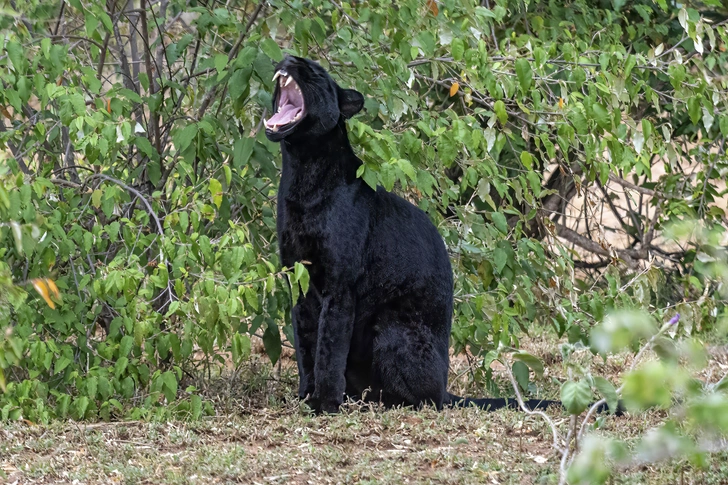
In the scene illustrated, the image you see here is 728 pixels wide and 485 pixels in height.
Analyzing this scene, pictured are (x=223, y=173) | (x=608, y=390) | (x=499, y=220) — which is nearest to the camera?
(x=608, y=390)

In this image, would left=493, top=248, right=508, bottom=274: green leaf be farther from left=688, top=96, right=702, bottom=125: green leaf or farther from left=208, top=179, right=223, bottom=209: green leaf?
left=208, top=179, right=223, bottom=209: green leaf

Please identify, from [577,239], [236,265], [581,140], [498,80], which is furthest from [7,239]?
[577,239]

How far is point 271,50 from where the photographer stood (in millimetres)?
4305

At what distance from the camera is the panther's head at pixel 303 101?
4.21 metres

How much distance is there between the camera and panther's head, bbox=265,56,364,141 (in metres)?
4.21

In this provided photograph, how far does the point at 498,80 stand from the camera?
4.77m

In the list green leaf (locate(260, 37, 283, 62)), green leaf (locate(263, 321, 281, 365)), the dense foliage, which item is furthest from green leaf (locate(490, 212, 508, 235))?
green leaf (locate(260, 37, 283, 62))

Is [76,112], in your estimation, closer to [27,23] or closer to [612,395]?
[27,23]

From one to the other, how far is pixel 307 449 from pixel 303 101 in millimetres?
1564

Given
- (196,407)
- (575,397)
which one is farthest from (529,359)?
(196,407)

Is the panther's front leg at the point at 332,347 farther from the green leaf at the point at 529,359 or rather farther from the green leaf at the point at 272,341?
the green leaf at the point at 529,359

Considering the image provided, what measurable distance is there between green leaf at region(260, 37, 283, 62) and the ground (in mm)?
1647

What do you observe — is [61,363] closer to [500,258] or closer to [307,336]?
[307,336]

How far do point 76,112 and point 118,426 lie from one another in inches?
55.6
